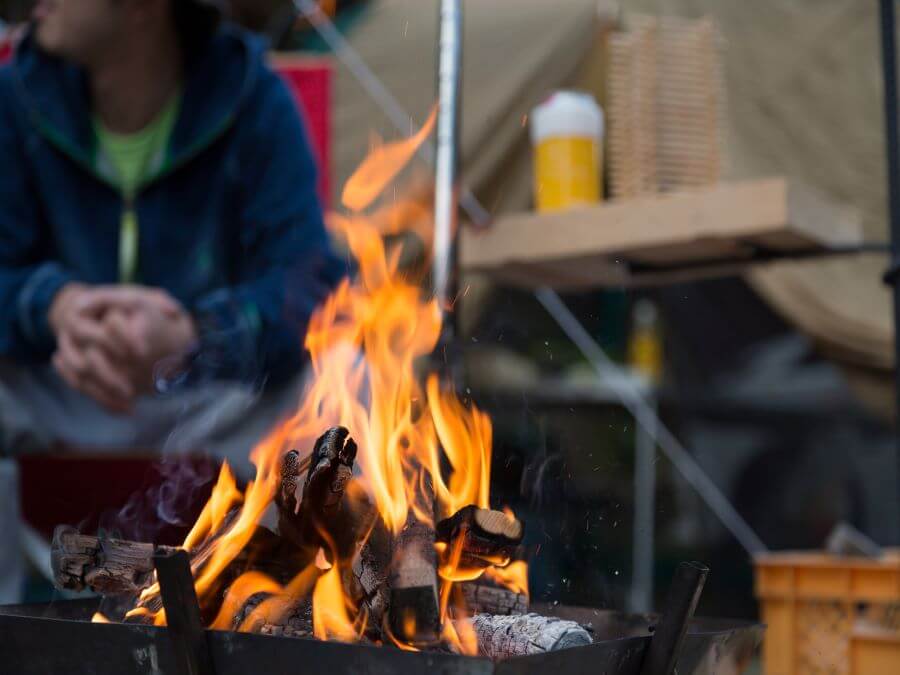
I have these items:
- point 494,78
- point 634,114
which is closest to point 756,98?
point 494,78

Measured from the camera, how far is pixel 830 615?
1.78m

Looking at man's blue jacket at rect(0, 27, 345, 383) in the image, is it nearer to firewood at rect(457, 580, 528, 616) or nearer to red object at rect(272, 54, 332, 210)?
red object at rect(272, 54, 332, 210)

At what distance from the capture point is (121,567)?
1157 millimetres

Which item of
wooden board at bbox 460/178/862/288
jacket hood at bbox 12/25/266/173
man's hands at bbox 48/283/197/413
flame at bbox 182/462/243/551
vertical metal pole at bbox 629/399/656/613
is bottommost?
vertical metal pole at bbox 629/399/656/613

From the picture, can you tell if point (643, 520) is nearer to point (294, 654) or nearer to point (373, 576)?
point (373, 576)

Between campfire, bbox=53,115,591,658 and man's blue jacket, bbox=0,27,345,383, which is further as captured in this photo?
man's blue jacket, bbox=0,27,345,383

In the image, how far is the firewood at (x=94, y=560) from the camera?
1150 millimetres

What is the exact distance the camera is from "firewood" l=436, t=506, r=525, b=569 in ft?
3.63

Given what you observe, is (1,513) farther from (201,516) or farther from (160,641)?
(160,641)

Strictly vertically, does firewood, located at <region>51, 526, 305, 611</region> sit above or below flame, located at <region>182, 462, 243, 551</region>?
below

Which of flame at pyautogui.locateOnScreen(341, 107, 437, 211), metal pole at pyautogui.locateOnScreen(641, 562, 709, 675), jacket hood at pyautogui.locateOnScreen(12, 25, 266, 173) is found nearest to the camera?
metal pole at pyautogui.locateOnScreen(641, 562, 709, 675)

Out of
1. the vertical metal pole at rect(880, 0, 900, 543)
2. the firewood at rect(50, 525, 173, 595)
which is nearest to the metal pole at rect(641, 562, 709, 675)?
the firewood at rect(50, 525, 173, 595)

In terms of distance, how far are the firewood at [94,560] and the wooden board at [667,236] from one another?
1.24 m

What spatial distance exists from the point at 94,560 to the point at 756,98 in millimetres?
2624
